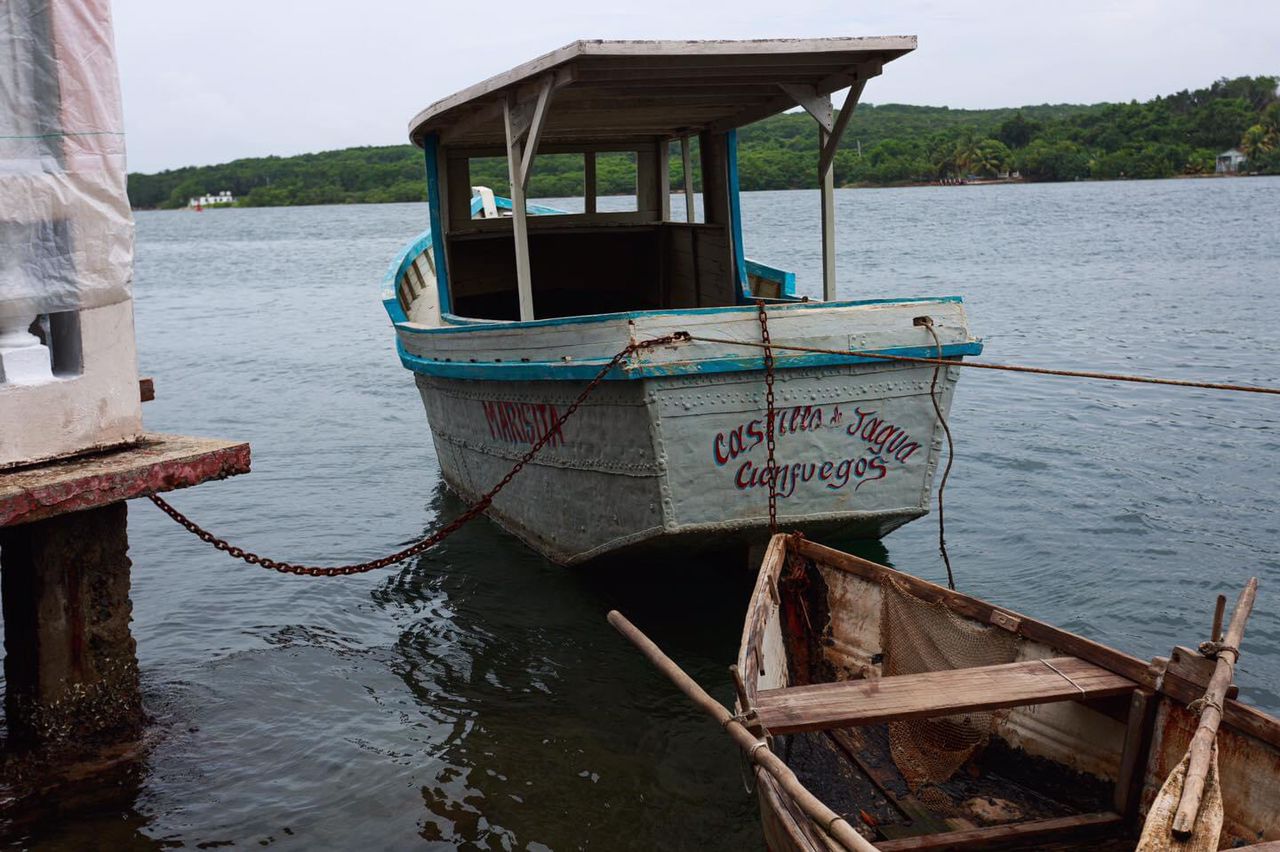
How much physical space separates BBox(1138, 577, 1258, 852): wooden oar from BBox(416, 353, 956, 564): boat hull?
3265 mm

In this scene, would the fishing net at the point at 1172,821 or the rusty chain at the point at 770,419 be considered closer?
the fishing net at the point at 1172,821

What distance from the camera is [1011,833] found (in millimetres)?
4625

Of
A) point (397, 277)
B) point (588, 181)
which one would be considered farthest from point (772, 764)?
point (397, 277)

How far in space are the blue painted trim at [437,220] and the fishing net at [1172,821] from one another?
23.6ft

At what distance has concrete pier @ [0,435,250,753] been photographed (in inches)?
217

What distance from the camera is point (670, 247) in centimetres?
1093

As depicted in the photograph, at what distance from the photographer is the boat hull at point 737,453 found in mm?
6953

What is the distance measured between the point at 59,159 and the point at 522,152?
3374 mm

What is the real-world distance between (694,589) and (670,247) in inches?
146

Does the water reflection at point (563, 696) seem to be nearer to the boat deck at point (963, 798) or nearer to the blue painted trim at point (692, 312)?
the boat deck at point (963, 798)

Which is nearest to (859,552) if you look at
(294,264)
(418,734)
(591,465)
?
(591,465)

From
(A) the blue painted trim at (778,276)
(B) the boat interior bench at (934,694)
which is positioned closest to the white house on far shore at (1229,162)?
(A) the blue painted trim at (778,276)

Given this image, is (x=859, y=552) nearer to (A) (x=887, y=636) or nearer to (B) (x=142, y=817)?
(A) (x=887, y=636)

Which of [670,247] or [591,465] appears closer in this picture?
[591,465]
